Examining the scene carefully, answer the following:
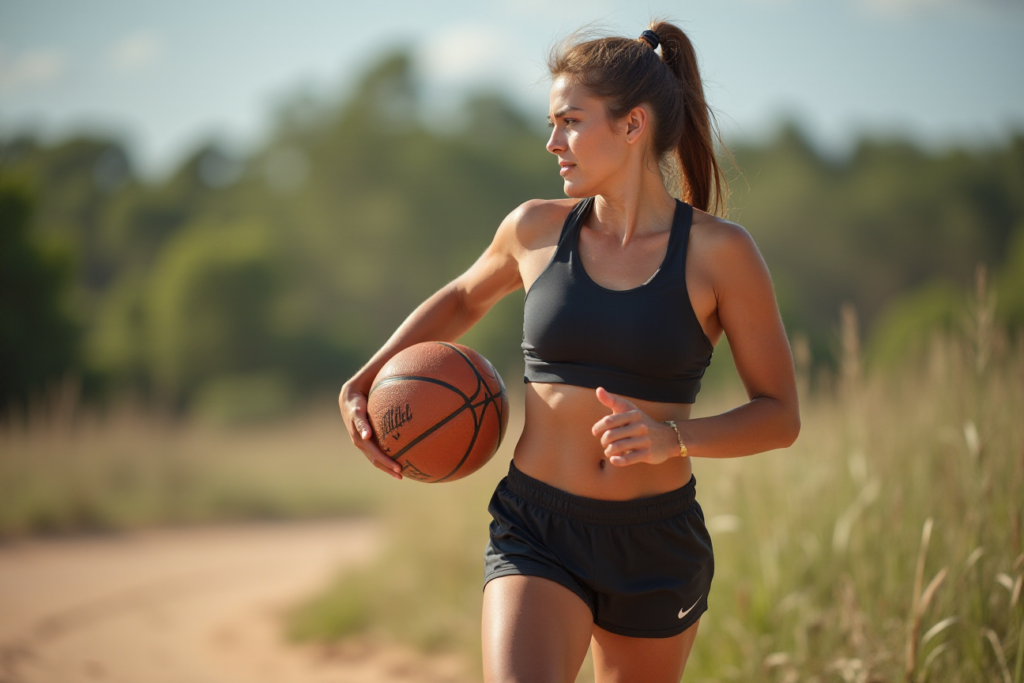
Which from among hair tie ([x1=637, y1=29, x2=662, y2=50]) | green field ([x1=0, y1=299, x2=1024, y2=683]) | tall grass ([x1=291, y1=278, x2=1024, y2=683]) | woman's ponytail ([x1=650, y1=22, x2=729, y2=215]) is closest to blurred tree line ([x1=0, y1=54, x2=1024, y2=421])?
Answer: green field ([x1=0, y1=299, x2=1024, y2=683])

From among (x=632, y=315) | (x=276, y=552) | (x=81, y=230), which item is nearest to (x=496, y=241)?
(x=632, y=315)

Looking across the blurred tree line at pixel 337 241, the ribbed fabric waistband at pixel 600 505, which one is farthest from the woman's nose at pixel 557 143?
the blurred tree line at pixel 337 241

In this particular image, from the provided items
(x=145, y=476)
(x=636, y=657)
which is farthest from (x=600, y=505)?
(x=145, y=476)

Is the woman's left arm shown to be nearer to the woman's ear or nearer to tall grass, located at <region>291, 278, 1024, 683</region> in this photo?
the woman's ear

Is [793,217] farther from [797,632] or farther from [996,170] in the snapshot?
[797,632]

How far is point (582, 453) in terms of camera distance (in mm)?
2596

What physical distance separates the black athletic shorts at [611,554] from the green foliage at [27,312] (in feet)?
43.4

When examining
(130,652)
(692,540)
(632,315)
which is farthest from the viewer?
(130,652)

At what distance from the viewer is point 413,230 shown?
3006 cm

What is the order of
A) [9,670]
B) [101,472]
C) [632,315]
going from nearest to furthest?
[632,315] < [9,670] < [101,472]

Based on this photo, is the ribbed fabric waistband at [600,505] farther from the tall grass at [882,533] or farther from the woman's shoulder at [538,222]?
the tall grass at [882,533]

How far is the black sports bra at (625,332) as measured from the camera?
97.9 inches

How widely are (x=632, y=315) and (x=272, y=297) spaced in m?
20.4

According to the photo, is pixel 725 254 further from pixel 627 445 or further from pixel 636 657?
pixel 636 657
